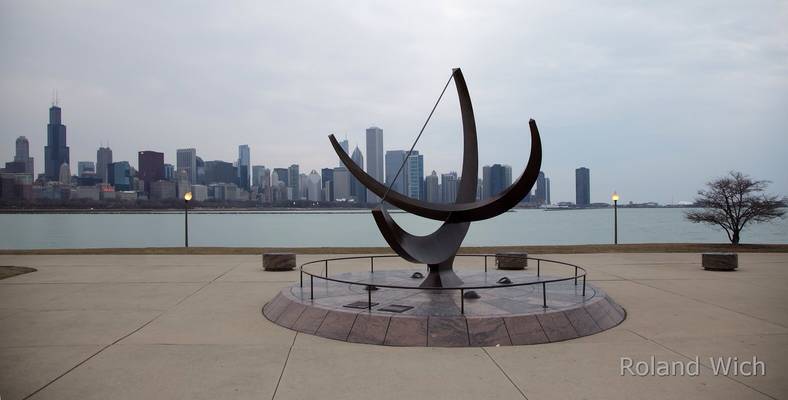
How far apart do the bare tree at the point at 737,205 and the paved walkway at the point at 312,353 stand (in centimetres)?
1381

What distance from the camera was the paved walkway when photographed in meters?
5.05

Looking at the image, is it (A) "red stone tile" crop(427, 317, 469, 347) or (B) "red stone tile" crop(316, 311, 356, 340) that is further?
(B) "red stone tile" crop(316, 311, 356, 340)

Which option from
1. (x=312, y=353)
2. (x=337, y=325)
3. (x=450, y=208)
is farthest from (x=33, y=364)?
(x=450, y=208)

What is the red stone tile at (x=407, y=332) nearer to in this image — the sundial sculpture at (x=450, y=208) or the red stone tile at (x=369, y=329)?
the red stone tile at (x=369, y=329)

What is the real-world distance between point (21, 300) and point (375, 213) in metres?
7.33

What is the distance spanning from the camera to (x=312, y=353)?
6277 mm

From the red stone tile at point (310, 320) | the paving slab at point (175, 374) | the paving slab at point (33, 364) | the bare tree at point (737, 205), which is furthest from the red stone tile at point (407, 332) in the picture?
Answer: the bare tree at point (737, 205)

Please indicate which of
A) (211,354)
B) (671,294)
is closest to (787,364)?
(671,294)

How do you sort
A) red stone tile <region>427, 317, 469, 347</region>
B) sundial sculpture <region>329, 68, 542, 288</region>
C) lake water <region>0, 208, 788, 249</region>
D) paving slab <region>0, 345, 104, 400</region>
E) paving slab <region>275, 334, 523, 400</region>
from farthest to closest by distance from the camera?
lake water <region>0, 208, 788, 249</region> < sundial sculpture <region>329, 68, 542, 288</region> < red stone tile <region>427, 317, 469, 347</region> < paving slab <region>0, 345, 104, 400</region> < paving slab <region>275, 334, 523, 400</region>

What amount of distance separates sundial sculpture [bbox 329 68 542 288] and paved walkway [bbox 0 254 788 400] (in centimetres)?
257

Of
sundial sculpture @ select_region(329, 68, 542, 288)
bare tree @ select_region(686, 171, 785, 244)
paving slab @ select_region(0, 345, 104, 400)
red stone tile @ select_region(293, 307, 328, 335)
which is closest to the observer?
paving slab @ select_region(0, 345, 104, 400)

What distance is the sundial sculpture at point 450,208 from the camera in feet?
27.6

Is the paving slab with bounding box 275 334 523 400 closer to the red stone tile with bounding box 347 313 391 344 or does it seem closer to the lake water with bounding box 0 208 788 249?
the red stone tile with bounding box 347 313 391 344

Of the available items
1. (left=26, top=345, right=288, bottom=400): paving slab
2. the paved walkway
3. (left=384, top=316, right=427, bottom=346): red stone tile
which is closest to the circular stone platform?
(left=384, top=316, right=427, bottom=346): red stone tile
